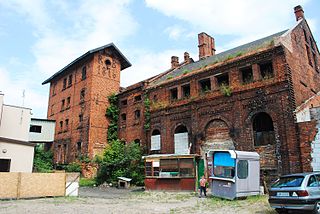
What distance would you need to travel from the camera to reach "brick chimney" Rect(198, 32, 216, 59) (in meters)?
29.7

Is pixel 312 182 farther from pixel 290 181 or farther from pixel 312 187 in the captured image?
pixel 290 181

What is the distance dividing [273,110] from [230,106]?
9.69ft

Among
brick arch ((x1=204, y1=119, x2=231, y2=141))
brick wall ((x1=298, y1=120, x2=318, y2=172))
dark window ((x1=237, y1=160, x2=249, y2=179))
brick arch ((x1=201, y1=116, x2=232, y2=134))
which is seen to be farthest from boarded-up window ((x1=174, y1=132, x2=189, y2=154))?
brick wall ((x1=298, y1=120, x2=318, y2=172))

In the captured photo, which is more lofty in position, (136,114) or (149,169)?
(136,114)

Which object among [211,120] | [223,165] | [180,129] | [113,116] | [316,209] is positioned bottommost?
[316,209]

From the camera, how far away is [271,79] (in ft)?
56.1

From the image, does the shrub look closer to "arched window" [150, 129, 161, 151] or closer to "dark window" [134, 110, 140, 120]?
"dark window" [134, 110, 140, 120]

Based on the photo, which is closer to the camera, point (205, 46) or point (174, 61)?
point (205, 46)

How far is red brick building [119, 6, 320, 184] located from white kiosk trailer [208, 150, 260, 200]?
2192 millimetres

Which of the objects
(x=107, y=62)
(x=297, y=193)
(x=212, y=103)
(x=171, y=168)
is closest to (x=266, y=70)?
(x=212, y=103)

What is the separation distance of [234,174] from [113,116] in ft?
56.4

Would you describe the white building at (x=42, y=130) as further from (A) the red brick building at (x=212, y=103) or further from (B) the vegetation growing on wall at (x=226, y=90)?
(B) the vegetation growing on wall at (x=226, y=90)

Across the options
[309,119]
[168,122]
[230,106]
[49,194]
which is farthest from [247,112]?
[49,194]

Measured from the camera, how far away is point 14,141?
18219mm
